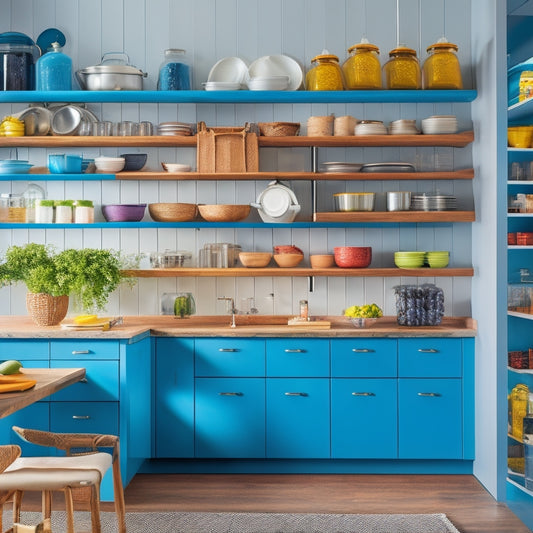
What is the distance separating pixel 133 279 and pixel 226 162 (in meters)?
1.02

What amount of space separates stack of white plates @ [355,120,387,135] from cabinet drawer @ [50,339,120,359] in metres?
2.10

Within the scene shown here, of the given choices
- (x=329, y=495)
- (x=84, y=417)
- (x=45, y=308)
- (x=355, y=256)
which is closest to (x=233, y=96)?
A: (x=355, y=256)

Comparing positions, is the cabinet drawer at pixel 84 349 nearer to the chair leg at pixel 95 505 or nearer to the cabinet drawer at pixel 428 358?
the chair leg at pixel 95 505

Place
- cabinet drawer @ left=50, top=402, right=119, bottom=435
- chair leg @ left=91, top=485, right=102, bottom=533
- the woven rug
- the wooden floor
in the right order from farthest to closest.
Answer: cabinet drawer @ left=50, top=402, right=119, bottom=435 → the wooden floor → the woven rug → chair leg @ left=91, top=485, right=102, bottom=533

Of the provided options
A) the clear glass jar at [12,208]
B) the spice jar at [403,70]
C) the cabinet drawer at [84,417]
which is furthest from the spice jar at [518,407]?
the clear glass jar at [12,208]

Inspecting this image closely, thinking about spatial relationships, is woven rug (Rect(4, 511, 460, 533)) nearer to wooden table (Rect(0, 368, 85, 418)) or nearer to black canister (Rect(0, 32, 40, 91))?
wooden table (Rect(0, 368, 85, 418))

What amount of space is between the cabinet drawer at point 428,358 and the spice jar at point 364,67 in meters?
1.68

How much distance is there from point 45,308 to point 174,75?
1.74m

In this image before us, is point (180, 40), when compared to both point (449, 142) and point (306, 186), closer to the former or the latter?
point (306, 186)

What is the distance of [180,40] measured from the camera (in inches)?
207

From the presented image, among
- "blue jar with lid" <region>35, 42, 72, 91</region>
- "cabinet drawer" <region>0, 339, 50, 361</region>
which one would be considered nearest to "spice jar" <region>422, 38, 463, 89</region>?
"blue jar with lid" <region>35, 42, 72, 91</region>

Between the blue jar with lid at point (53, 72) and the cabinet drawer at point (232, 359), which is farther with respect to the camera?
the blue jar with lid at point (53, 72)

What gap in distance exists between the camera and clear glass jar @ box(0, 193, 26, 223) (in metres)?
5.04

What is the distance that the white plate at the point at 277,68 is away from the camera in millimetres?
5148
